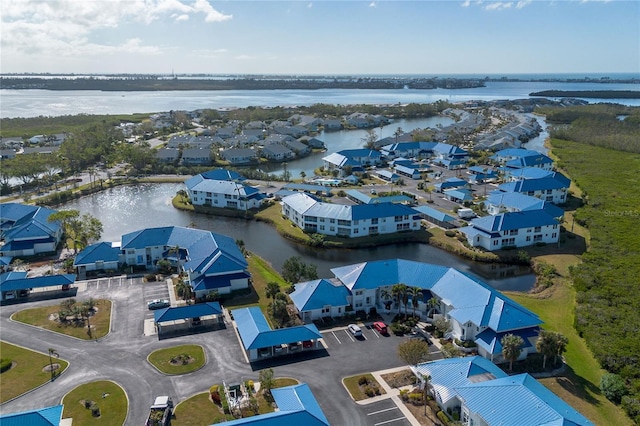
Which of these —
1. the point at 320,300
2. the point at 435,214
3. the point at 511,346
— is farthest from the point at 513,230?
the point at 320,300

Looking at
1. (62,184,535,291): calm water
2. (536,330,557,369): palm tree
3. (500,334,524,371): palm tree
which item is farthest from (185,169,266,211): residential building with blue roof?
(536,330,557,369): palm tree

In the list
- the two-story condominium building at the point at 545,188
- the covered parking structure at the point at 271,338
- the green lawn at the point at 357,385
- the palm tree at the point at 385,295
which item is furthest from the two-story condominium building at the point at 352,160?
the green lawn at the point at 357,385

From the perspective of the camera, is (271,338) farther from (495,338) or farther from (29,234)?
(29,234)

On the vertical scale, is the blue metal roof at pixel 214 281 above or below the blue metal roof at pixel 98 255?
below

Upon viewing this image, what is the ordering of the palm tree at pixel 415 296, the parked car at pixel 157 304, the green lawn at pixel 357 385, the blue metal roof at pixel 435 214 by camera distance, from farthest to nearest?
the blue metal roof at pixel 435 214 < the parked car at pixel 157 304 < the palm tree at pixel 415 296 < the green lawn at pixel 357 385

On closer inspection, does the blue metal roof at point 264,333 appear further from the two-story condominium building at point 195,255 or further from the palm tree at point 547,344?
the palm tree at point 547,344

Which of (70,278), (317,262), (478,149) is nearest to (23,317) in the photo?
(70,278)

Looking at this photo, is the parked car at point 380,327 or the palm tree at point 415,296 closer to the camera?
the parked car at point 380,327
